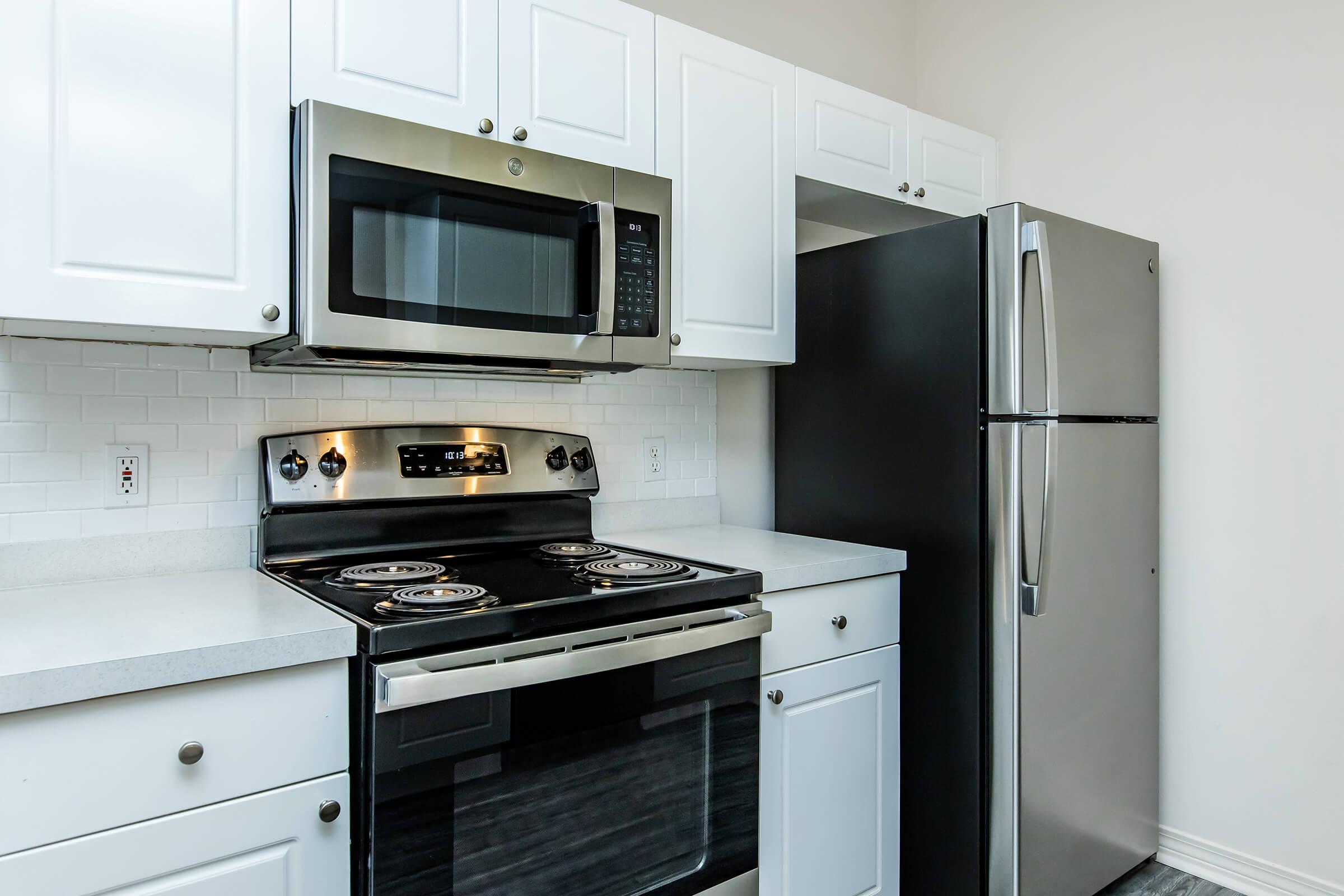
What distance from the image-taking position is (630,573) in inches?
63.1

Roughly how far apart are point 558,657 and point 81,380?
3.43 feet

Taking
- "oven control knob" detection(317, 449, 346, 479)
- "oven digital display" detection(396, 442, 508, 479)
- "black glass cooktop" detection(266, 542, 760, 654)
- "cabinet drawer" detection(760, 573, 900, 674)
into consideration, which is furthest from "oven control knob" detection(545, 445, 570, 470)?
"cabinet drawer" detection(760, 573, 900, 674)

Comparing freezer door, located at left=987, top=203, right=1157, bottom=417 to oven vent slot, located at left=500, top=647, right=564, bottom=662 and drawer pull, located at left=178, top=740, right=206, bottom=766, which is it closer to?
oven vent slot, located at left=500, top=647, right=564, bottom=662

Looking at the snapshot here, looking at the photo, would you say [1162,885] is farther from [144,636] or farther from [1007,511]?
[144,636]

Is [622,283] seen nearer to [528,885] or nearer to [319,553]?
[319,553]

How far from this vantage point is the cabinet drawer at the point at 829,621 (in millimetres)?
1812

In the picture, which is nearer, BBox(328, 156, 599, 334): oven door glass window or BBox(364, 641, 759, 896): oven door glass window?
BBox(364, 641, 759, 896): oven door glass window

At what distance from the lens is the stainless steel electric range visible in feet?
4.09

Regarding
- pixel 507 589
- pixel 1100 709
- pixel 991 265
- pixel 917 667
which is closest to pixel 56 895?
pixel 507 589

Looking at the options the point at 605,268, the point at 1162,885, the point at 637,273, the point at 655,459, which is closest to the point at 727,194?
the point at 637,273

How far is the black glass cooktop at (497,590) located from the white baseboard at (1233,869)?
1638mm

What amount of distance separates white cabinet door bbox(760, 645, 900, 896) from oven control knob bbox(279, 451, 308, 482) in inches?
41.2

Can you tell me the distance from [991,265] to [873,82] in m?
1.39

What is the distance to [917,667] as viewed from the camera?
2.10 meters
